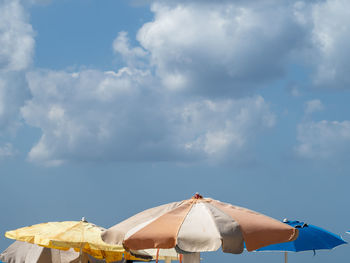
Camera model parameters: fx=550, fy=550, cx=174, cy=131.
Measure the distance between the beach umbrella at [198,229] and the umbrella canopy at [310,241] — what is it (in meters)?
2.51

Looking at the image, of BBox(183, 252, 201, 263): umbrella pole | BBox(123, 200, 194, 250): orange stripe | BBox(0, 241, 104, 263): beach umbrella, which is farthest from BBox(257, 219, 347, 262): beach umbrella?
BBox(0, 241, 104, 263): beach umbrella

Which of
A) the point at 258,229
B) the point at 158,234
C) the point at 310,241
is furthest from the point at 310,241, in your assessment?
the point at 158,234

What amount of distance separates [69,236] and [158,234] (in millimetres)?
3848

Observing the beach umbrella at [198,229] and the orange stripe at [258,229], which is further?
the orange stripe at [258,229]

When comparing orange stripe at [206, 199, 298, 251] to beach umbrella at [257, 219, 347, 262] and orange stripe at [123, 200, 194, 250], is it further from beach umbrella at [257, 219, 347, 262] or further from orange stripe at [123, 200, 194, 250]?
beach umbrella at [257, 219, 347, 262]

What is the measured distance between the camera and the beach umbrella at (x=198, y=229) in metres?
8.70

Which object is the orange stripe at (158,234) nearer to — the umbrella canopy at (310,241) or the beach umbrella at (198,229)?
the beach umbrella at (198,229)

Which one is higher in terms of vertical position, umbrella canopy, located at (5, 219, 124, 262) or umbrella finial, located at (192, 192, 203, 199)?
umbrella finial, located at (192, 192, 203, 199)

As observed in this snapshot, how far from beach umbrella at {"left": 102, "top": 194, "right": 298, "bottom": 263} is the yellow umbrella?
2.20 metres

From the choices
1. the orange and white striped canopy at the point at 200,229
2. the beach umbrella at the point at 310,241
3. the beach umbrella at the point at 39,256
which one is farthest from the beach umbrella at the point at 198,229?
the beach umbrella at the point at 39,256

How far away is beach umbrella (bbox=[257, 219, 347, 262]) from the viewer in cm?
1191

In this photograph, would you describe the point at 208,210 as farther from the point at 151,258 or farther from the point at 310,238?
the point at 151,258

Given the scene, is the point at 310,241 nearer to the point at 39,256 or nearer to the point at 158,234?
the point at 158,234

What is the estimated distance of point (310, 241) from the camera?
473 inches
